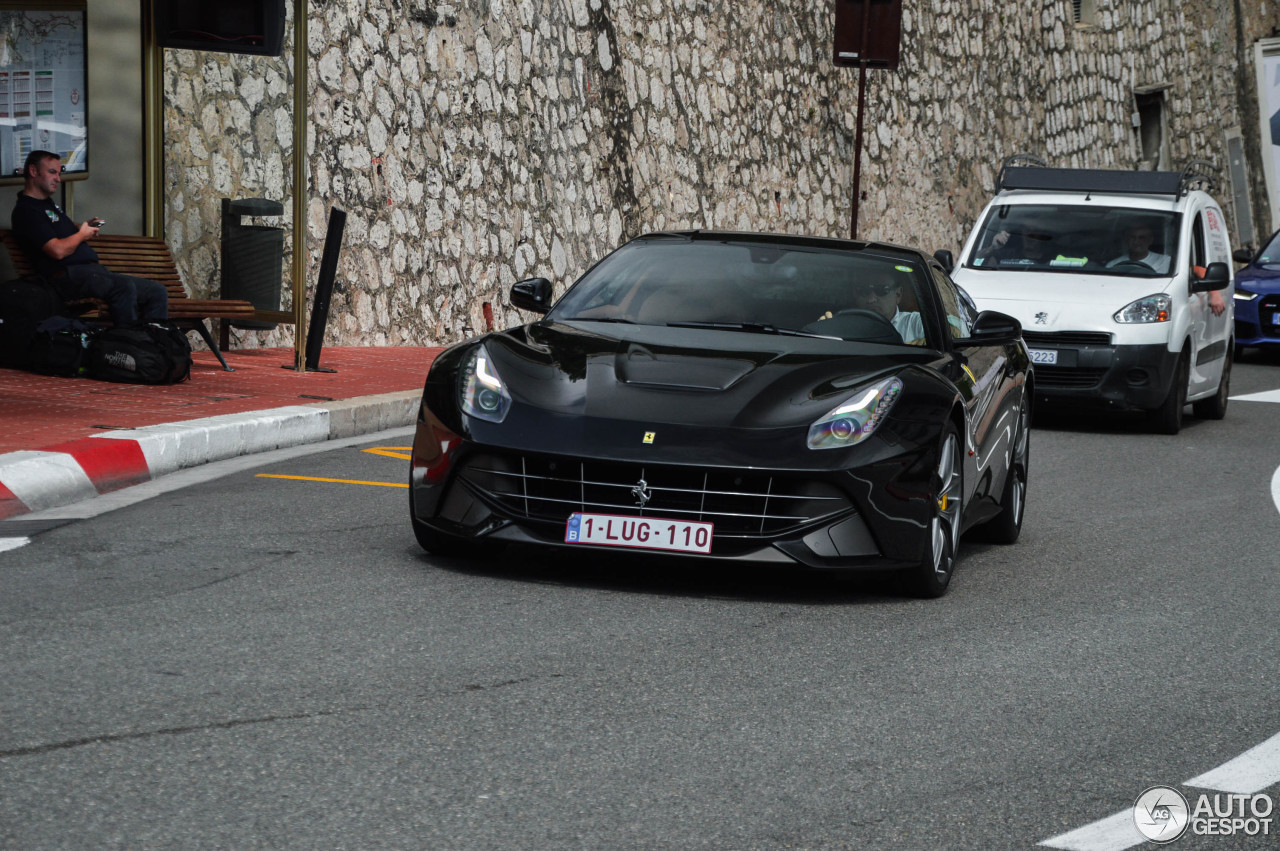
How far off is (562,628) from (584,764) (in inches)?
55.8

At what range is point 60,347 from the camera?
10.9 metres

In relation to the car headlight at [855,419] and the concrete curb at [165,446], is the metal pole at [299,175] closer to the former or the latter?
the concrete curb at [165,446]

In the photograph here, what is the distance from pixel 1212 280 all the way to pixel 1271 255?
312 inches

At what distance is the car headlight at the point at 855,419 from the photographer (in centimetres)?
589

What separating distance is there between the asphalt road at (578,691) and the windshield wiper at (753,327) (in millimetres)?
927

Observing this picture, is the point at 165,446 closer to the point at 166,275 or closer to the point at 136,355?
the point at 136,355

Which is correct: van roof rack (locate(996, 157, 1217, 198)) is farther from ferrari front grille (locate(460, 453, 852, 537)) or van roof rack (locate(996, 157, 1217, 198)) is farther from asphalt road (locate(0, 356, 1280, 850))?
ferrari front grille (locate(460, 453, 852, 537))

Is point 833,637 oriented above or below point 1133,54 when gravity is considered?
below

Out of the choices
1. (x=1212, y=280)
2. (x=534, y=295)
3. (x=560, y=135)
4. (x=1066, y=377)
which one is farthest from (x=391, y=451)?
(x=560, y=135)

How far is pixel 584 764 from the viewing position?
3.99 meters

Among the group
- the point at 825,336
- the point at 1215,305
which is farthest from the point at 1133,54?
the point at 825,336

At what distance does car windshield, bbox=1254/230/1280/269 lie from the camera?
66.3ft

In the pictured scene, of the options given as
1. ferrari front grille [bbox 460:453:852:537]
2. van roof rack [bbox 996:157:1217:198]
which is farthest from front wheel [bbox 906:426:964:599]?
van roof rack [bbox 996:157:1217:198]

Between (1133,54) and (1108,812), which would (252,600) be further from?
(1133,54)
